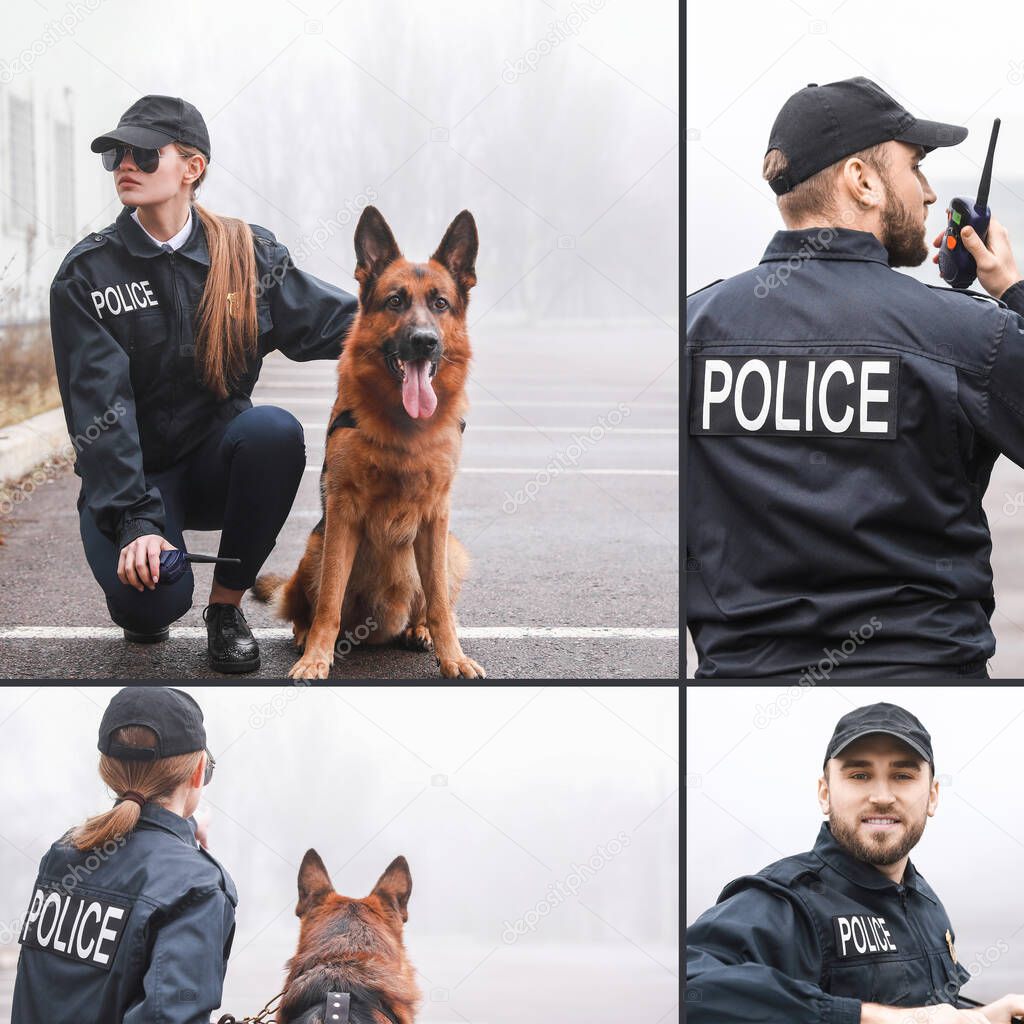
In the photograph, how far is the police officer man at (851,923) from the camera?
296 cm

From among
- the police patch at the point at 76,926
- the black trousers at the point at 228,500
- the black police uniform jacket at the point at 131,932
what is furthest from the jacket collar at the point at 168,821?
the black trousers at the point at 228,500

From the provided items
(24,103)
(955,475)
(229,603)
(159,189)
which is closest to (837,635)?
(955,475)

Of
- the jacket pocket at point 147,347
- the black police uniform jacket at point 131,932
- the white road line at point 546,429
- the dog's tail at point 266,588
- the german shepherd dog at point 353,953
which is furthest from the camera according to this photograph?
the white road line at point 546,429

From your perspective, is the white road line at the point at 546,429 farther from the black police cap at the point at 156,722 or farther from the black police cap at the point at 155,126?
the black police cap at the point at 156,722

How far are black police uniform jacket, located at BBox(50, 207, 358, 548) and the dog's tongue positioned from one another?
0.27 m

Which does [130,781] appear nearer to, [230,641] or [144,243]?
[230,641]

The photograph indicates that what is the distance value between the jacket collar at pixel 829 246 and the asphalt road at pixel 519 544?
827mm

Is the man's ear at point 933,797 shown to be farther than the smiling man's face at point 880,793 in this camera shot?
Yes

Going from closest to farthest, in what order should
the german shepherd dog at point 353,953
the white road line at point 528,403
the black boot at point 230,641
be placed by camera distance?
the german shepherd dog at point 353,953, the black boot at point 230,641, the white road line at point 528,403

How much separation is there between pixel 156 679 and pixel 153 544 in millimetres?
500

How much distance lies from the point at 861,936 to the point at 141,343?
8.61 feet

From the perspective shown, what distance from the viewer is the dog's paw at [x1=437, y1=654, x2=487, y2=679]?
3.68 metres

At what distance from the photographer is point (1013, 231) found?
4.60 meters

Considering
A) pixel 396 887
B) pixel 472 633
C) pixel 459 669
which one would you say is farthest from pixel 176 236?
pixel 396 887
